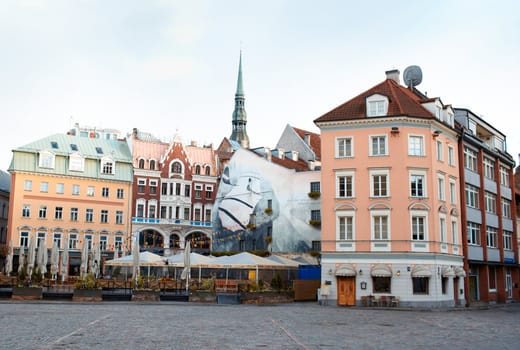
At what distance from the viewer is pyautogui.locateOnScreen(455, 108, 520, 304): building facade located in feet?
150

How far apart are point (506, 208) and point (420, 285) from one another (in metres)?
18.7

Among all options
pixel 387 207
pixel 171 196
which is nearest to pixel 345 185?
pixel 387 207

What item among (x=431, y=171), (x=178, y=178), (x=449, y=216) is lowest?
(x=449, y=216)

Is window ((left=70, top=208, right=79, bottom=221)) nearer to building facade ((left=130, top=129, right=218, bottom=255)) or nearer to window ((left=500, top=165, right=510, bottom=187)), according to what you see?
building facade ((left=130, top=129, right=218, bottom=255))

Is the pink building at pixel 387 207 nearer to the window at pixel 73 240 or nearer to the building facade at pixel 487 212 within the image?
the building facade at pixel 487 212

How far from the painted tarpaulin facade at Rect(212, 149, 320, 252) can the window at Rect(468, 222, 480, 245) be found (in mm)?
14480

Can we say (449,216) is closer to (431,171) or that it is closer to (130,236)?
Answer: (431,171)

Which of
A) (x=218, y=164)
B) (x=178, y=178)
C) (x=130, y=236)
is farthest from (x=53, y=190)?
(x=218, y=164)

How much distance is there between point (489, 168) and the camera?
168 ft

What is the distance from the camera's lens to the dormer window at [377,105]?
4169cm

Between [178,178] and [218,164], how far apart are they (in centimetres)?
600

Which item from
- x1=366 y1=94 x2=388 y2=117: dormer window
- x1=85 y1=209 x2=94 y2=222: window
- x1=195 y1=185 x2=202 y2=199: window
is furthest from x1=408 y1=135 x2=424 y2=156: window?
x1=85 y1=209 x2=94 y2=222: window

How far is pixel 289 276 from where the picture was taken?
51719 mm

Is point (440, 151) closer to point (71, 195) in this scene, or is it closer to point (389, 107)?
point (389, 107)
